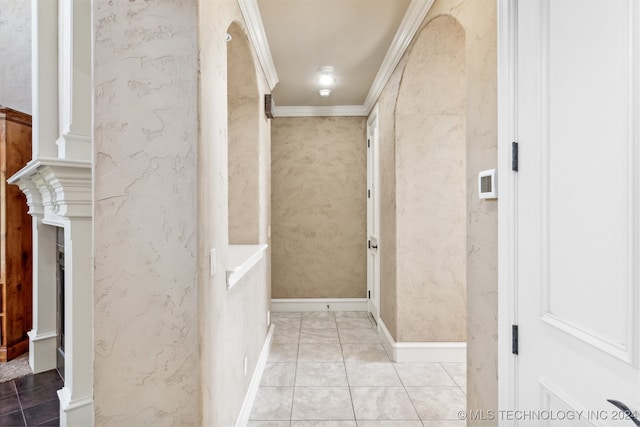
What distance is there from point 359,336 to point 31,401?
2749mm

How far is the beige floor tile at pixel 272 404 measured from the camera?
83.4 inches

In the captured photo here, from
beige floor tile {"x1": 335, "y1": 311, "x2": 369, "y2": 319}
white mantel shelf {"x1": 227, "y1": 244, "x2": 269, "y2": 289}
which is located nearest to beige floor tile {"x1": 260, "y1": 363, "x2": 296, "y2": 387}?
white mantel shelf {"x1": 227, "y1": 244, "x2": 269, "y2": 289}

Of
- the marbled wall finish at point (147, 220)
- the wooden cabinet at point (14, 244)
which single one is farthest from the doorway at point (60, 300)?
the marbled wall finish at point (147, 220)

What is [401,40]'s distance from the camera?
2.49 metres

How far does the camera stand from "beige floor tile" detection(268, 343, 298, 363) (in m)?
2.96

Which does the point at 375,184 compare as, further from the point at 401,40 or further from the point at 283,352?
the point at 283,352

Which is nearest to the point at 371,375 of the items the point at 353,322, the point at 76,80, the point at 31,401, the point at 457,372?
the point at 457,372

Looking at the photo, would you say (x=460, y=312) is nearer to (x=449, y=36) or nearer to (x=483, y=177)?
(x=483, y=177)

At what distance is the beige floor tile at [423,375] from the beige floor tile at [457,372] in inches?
1.5

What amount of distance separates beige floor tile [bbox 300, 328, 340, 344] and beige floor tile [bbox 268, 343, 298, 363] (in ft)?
0.62
